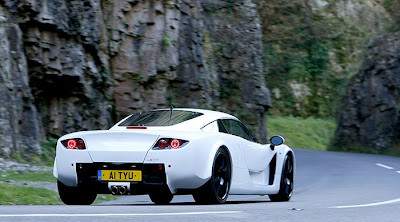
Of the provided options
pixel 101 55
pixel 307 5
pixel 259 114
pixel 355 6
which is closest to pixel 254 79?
pixel 259 114

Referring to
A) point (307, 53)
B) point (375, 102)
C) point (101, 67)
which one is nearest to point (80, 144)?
point (101, 67)

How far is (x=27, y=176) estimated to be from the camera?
15.1m

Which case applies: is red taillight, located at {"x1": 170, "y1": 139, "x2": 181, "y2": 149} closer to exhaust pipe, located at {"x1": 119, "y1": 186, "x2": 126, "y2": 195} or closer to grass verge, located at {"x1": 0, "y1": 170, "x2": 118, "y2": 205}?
exhaust pipe, located at {"x1": 119, "y1": 186, "x2": 126, "y2": 195}

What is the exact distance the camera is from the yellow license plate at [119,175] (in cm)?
941

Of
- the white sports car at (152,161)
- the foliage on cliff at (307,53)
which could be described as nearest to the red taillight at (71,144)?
the white sports car at (152,161)

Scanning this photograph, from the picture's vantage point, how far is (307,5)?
230 feet

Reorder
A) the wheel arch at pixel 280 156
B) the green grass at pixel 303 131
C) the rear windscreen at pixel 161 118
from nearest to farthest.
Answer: the rear windscreen at pixel 161 118 → the wheel arch at pixel 280 156 → the green grass at pixel 303 131

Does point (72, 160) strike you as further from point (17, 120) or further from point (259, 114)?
point (259, 114)

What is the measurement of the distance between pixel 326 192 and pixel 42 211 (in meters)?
7.19

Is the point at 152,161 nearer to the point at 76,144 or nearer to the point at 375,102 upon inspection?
the point at 76,144

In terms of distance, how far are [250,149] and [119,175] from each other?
2.21 m

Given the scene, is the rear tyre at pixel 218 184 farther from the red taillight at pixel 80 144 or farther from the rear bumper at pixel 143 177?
the red taillight at pixel 80 144

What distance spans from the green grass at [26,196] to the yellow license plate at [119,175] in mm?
1612

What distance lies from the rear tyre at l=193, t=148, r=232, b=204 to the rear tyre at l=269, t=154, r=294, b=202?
2.03m
